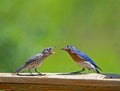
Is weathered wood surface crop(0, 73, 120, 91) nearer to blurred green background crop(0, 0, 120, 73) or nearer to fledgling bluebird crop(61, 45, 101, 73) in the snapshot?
fledgling bluebird crop(61, 45, 101, 73)

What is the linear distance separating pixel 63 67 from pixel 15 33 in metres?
1.23

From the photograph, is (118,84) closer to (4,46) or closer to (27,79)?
(27,79)

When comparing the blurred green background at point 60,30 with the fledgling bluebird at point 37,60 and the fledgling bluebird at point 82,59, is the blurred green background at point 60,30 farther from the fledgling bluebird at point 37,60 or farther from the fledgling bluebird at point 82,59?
the fledgling bluebird at point 37,60

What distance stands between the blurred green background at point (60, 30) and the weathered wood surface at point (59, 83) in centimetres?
583

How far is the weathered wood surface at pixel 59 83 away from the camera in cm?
409

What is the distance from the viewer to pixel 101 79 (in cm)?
412

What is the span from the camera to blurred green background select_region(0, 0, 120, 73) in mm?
10587

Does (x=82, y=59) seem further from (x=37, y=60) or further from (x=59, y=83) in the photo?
(x=59, y=83)

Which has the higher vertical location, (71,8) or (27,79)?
(71,8)

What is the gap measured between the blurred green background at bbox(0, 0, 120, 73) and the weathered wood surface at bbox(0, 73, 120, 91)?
5.83m

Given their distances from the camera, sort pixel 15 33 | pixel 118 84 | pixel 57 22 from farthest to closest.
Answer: pixel 57 22
pixel 15 33
pixel 118 84

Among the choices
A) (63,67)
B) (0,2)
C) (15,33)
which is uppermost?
(0,2)

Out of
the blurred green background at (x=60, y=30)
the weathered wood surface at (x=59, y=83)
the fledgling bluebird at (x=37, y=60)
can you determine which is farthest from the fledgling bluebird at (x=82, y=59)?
the blurred green background at (x=60, y=30)

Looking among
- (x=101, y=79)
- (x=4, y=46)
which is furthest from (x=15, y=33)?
(x=101, y=79)
